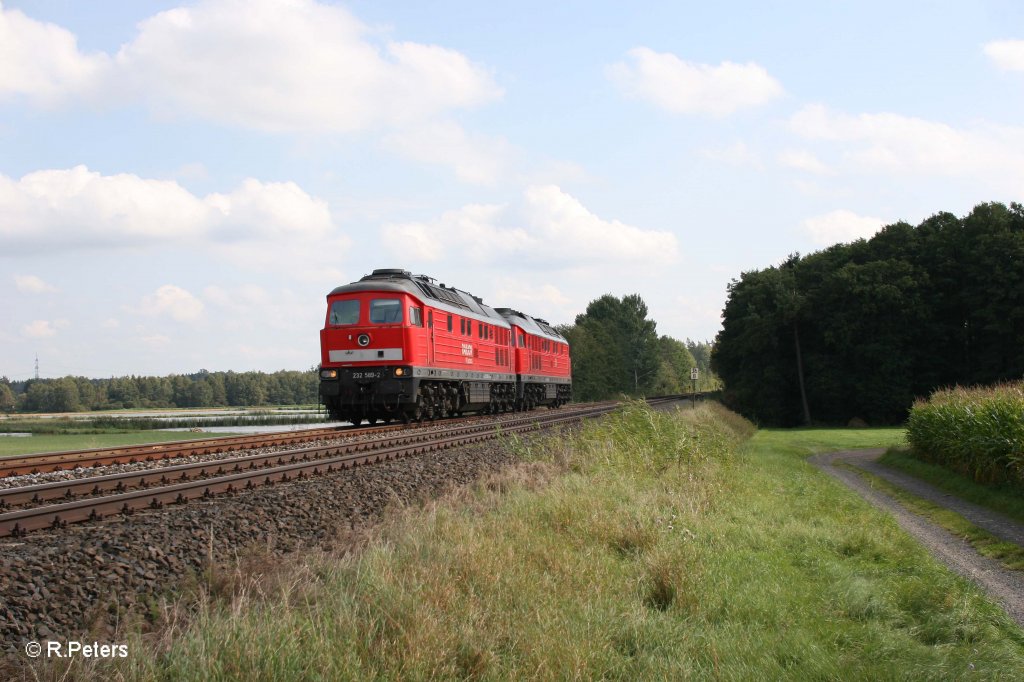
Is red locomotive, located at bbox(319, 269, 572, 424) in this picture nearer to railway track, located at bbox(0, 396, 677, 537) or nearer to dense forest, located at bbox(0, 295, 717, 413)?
railway track, located at bbox(0, 396, 677, 537)

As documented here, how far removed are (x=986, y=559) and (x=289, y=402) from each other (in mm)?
98913

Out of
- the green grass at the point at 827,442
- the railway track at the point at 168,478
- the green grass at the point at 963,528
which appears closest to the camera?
the railway track at the point at 168,478

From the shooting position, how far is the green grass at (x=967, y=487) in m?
13.7

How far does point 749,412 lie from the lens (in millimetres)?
60031

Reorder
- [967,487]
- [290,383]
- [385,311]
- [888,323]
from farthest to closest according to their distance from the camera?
[290,383] → [888,323] → [385,311] → [967,487]

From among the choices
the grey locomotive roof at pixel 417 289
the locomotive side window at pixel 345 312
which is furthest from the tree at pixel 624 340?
the locomotive side window at pixel 345 312

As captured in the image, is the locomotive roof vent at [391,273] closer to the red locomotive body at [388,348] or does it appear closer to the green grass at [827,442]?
the red locomotive body at [388,348]

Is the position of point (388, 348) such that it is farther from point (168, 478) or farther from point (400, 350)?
point (168, 478)

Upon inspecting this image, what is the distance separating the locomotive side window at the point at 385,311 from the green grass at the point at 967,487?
13824mm

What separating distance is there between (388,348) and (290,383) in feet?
281

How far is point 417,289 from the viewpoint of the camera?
24.0 meters

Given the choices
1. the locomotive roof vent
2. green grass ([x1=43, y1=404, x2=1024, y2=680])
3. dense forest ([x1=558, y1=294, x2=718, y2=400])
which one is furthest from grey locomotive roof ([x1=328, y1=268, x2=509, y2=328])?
dense forest ([x1=558, y1=294, x2=718, y2=400])

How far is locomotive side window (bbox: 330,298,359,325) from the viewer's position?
23.1m

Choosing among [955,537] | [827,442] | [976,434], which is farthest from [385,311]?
[827,442]
